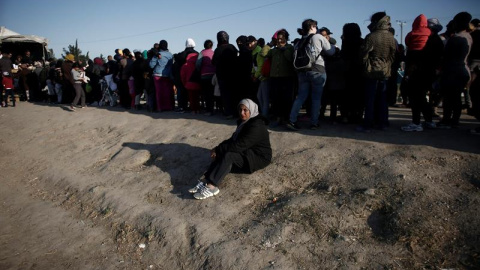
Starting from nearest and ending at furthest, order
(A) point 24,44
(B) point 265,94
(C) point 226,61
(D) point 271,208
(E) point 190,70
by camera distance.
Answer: (D) point 271,208
(B) point 265,94
(C) point 226,61
(E) point 190,70
(A) point 24,44

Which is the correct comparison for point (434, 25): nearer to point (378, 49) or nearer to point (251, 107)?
point (378, 49)

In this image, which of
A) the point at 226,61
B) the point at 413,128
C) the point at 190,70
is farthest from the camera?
the point at 190,70

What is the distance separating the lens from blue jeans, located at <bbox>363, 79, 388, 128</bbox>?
518cm

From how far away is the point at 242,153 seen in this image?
14.7ft

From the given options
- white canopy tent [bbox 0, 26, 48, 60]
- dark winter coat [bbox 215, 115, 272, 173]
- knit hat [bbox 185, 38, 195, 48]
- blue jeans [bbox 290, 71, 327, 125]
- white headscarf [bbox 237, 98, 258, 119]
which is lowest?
dark winter coat [bbox 215, 115, 272, 173]

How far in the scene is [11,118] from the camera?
33.5ft

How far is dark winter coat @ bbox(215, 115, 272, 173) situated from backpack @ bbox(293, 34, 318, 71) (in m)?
1.41

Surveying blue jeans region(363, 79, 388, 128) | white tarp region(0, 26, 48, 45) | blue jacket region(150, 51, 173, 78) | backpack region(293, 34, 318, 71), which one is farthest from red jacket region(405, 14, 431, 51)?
white tarp region(0, 26, 48, 45)

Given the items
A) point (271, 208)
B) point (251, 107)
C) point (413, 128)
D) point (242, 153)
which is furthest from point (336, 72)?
point (271, 208)

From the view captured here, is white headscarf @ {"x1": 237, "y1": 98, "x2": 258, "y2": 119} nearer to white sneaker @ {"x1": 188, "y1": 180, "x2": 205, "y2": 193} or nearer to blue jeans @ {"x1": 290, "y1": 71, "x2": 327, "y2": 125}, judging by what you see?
white sneaker @ {"x1": 188, "y1": 180, "x2": 205, "y2": 193}

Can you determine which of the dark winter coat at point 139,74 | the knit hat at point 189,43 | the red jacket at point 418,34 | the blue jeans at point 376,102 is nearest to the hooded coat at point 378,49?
the blue jeans at point 376,102

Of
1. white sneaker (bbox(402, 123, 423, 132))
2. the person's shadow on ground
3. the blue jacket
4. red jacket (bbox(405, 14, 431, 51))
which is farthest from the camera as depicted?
the blue jacket

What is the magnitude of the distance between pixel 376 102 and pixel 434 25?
179 centimetres

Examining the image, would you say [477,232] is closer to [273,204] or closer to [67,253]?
[273,204]
